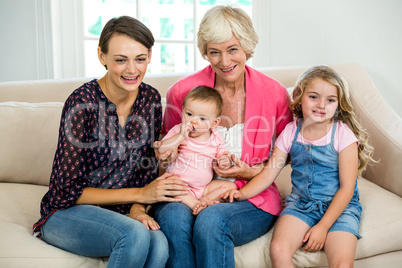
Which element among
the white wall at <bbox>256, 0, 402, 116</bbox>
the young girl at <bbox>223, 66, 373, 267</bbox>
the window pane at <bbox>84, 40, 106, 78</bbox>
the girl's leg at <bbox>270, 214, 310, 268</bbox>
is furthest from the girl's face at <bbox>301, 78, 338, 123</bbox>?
the window pane at <bbox>84, 40, 106, 78</bbox>

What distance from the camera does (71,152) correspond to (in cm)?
159

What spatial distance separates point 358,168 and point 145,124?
3.03ft

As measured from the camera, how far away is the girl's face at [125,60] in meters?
1.62

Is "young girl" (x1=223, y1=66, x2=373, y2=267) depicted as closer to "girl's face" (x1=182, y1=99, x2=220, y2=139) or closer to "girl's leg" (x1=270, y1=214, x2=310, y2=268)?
"girl's leg" (x1=270, y1=214, x2=310, y2=268)

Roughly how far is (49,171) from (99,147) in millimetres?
618

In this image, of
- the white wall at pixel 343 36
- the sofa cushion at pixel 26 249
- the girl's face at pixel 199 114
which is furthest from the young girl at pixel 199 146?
the white wall at pixel 343 36

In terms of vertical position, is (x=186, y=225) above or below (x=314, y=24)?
below

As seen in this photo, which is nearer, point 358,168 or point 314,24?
point 358,168

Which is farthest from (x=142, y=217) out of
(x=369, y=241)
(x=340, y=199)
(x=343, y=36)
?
(x=343, y=36)

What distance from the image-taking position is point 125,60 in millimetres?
1649

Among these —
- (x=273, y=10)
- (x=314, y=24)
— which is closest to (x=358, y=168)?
(x=314, y=24)

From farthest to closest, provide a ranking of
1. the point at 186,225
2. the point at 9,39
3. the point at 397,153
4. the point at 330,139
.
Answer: the point at 9,39
the point at 397,153
the point at 330,139
the point at 186,225

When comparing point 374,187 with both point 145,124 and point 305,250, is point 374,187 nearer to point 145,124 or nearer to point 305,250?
point 305,250

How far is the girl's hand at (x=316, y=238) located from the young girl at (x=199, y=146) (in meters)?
0.37
